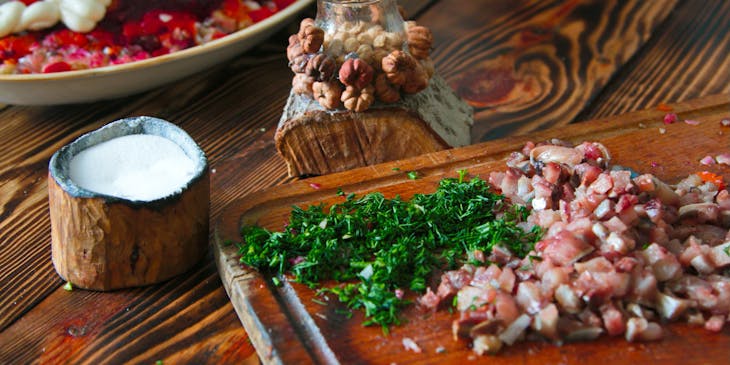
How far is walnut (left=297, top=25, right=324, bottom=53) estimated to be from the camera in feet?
8.66

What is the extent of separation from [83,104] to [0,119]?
312 millimetres

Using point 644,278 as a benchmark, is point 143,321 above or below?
below

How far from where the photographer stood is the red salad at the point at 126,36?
3047 mm

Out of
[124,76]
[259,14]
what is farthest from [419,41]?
[124,76]

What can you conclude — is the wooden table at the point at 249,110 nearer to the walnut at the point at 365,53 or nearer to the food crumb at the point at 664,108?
the food crumb at the point at 664,108

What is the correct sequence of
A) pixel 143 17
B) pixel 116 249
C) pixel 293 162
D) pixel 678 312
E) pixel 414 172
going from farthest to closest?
pixel 143 17
pixel 293 162
pixel 414 172
pixel 116 249
pixel 678 312

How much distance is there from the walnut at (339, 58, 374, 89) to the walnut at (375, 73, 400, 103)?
4 centimetres

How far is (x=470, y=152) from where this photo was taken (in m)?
2.71

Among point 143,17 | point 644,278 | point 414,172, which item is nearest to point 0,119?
point 143,17

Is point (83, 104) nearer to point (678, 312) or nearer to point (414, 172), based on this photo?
point (414, 172)

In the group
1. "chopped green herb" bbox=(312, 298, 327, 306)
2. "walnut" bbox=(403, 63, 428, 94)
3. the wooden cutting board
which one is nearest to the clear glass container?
"walnut" bbox=(403, 63, 428, 94)

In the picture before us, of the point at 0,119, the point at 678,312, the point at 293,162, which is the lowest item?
the point at 0,119

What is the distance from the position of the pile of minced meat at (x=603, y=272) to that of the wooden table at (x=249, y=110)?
25.6 inches

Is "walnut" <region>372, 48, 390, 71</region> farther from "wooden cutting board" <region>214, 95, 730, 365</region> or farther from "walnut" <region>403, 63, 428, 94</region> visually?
"wooden cutting board" <region>214, 95, 730, 365</region>
